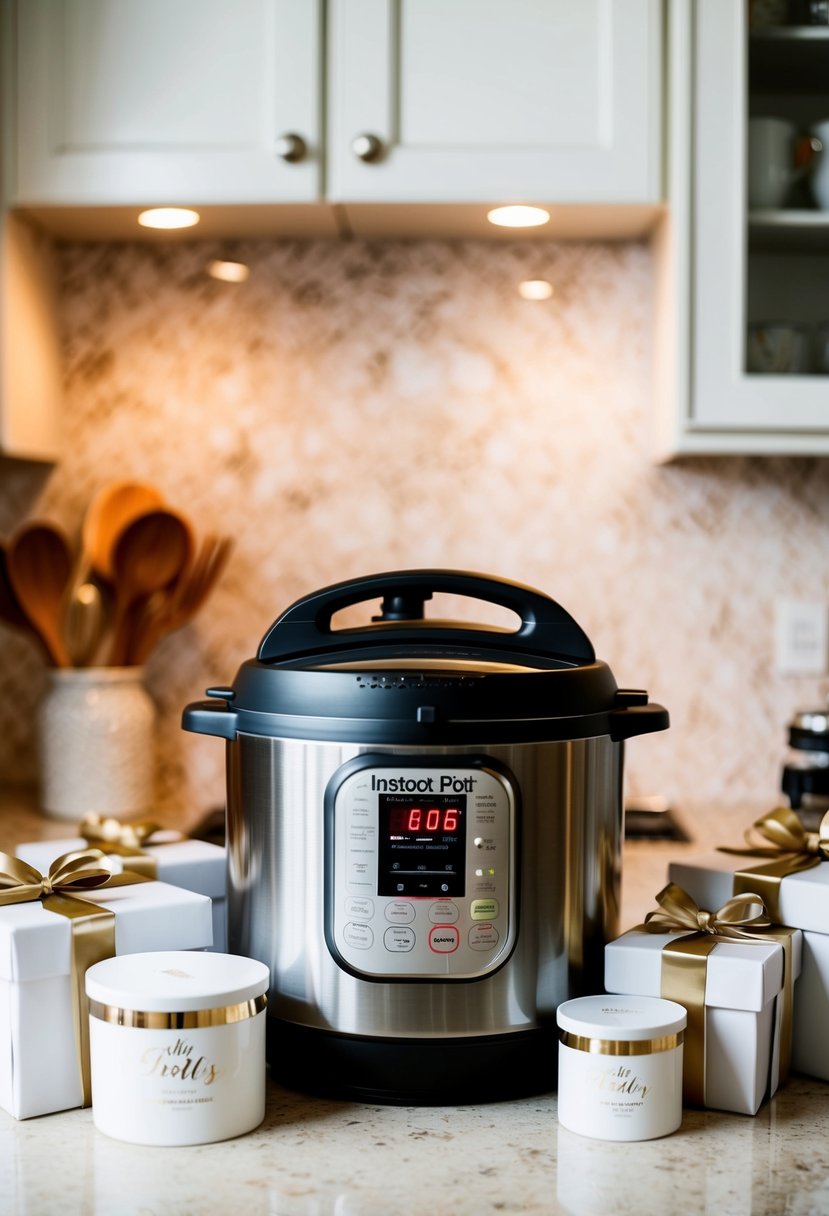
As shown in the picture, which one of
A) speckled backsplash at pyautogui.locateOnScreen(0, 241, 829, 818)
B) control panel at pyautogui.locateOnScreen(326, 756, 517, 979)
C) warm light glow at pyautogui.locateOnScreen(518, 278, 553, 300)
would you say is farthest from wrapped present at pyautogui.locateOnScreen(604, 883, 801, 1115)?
warm light glow at pyautogui.locateOnScreen(518, 278, 553, 300)

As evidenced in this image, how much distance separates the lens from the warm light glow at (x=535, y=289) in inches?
65.2

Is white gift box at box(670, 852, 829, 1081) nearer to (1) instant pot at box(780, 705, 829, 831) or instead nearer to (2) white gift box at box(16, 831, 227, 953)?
(2) white gift box at box(16, 831, 227, 953)

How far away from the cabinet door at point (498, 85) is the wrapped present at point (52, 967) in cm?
92

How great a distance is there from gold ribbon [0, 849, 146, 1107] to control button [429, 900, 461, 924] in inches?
7.9

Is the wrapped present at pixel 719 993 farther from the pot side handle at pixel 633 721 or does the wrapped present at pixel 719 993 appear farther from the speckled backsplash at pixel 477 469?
the speckled backsplash at pixel 477 469

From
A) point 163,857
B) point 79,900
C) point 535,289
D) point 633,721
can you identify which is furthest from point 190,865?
point 535,289

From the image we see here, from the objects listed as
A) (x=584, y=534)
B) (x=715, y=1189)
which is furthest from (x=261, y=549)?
(x=715, y=1189)

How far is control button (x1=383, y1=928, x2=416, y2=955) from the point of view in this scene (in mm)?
752

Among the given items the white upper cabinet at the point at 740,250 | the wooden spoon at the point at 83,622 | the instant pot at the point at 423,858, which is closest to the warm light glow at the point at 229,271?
the wooden spoon at the point at 83,622

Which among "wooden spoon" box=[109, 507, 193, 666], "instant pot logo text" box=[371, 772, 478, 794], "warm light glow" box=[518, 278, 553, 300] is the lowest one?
Answer: "instant pot logo text" box=[371, 772, 478, 794]

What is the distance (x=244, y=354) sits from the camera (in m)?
1.67

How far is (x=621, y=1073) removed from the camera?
2.39 ft

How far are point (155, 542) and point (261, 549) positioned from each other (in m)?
0.18

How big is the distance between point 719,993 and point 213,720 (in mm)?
356
